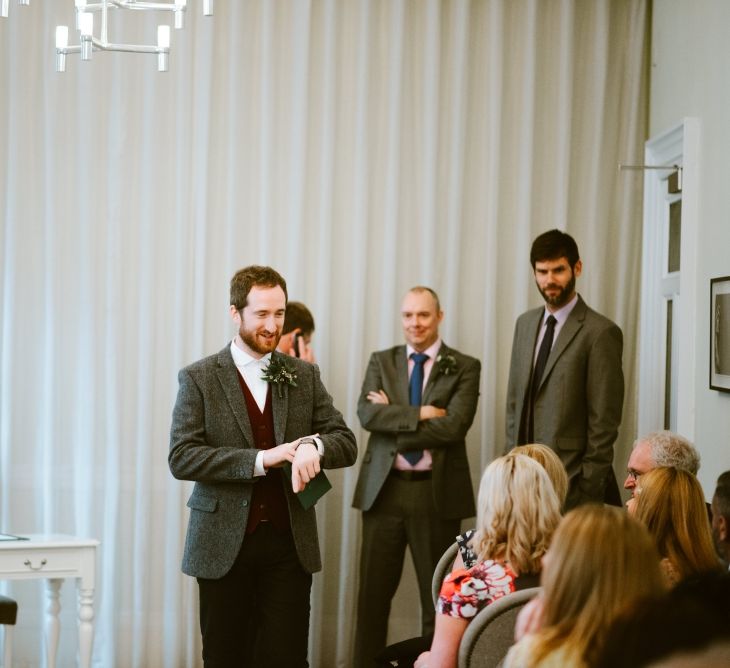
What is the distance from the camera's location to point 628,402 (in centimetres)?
522

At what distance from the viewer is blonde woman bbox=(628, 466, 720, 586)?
2436 mm

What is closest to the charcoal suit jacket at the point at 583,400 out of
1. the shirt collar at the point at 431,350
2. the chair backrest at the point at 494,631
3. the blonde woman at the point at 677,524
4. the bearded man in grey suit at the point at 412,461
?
the bearded man in grey suit at the point at 412,461

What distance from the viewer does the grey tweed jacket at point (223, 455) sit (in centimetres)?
334

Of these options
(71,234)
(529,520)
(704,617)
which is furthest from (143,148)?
(704,617)

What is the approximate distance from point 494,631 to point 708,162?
273 centimetres

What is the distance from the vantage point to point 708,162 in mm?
4277

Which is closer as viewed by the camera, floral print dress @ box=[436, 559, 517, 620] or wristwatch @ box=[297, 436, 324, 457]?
floral print dress @ box=[436, 559, 517, 620]

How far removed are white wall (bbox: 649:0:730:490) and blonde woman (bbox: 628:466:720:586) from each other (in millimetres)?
1643

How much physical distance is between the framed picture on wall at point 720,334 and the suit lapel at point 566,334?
0.53 meters

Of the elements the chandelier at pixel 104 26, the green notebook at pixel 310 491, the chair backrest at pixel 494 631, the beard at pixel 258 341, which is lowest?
the chair backrest at pixel 494 631

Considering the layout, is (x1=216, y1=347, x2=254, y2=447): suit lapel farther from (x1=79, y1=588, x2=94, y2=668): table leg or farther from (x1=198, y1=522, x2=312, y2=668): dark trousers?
(x1=79, y1=588, x2=94, y2=668): table leg

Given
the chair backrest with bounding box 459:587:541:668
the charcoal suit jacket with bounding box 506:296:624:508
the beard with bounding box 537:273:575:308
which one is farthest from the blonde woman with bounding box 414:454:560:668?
the beard with bounding box 537:273:575:308

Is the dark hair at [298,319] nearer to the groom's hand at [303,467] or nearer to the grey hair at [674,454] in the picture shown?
the groom's hand at [303,467]

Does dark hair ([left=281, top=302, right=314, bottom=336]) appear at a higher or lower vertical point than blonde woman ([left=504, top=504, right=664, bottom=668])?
higher
